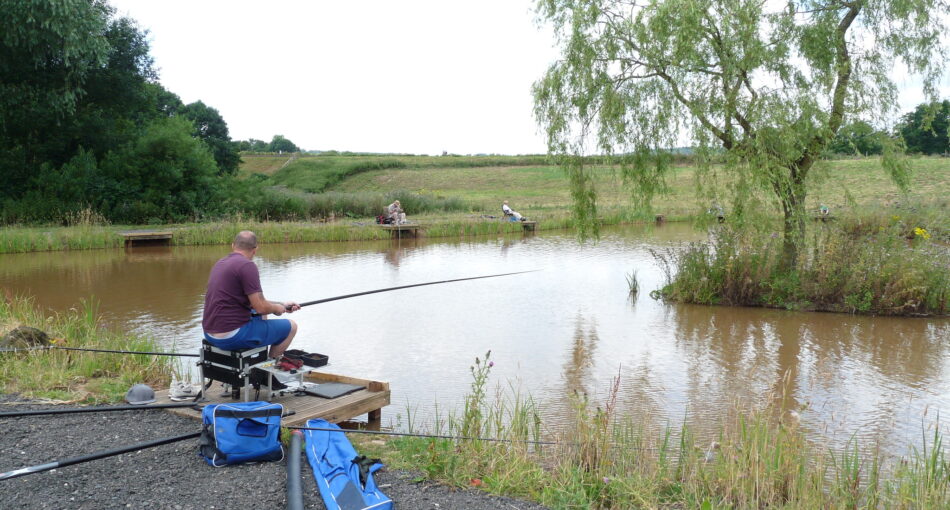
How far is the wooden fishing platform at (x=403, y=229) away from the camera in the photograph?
24594mm

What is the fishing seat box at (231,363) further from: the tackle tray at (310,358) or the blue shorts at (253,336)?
the tackle tray at (310,358)

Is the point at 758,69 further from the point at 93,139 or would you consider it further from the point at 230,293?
the point at 93,139

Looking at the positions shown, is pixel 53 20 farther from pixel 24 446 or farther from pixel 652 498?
pixel 652 498

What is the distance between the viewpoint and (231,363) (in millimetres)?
5551

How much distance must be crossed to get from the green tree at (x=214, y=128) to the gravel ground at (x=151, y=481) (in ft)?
151

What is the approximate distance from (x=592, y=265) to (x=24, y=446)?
46.6ft

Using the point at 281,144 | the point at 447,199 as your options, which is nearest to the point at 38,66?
the point at 447,199

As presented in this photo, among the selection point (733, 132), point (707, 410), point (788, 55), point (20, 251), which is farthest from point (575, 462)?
point (20, 251)

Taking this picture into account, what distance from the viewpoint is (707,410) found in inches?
268

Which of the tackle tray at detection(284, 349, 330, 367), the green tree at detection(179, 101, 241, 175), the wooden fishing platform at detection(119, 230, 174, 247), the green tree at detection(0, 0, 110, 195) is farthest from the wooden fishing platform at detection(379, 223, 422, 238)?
the green tree at detection(179, 101, 241, 175)

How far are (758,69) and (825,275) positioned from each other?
11.1 ft

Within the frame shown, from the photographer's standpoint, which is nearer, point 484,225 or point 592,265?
point 592,265

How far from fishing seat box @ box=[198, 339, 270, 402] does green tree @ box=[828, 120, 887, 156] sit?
9673mm

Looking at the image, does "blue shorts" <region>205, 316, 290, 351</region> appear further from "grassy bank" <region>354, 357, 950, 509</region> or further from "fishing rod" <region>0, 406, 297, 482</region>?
"grassy bank" <region>354, 357, 950, 509</region>
